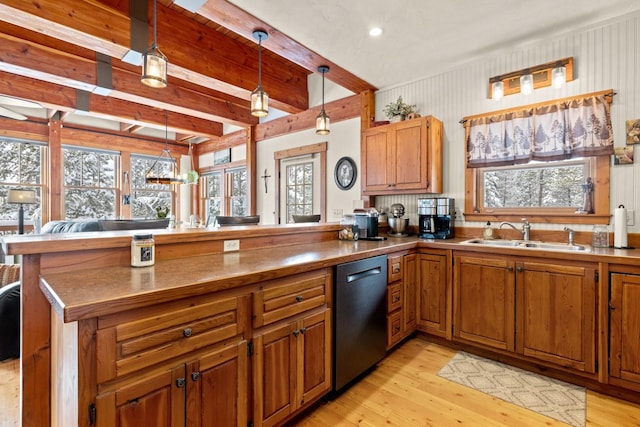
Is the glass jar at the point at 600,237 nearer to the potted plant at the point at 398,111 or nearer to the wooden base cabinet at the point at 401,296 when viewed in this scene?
the wooden base cabinet at the point at 401,296

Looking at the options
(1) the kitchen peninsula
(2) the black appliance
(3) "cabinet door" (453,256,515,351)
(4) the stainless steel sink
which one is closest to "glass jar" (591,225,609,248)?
(4) the stainless steel sink

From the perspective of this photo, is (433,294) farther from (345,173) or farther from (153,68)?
(153,68)

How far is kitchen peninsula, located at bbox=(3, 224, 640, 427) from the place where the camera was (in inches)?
40.6

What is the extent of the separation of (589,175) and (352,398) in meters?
2.60

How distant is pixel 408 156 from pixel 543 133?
1.16m

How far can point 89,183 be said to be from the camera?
591 centimetres

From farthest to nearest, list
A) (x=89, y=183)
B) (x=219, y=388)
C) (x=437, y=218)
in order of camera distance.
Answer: (x=89, y=183) → (x=437, y=218) → (x=219, y=388)

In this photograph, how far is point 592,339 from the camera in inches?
82.1

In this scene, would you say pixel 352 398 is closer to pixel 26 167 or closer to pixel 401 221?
pixel 401 221

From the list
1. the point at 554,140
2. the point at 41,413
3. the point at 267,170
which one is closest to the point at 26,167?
the point at 267,170

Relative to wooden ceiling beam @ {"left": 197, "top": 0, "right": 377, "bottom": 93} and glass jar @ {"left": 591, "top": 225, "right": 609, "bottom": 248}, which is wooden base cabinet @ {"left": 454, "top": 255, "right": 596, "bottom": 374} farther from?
wooden ceiling beam @ {"left": 197, "top": 0, "right": 377, "bottom": 93}

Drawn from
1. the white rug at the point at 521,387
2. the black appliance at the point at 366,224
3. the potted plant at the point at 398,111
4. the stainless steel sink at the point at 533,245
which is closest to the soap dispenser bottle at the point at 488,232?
the stainless steel sink at the point at 533,245

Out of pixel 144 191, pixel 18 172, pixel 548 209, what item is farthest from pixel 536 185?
pixel 18 172

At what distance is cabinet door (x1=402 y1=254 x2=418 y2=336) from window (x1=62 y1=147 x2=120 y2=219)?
601cm
